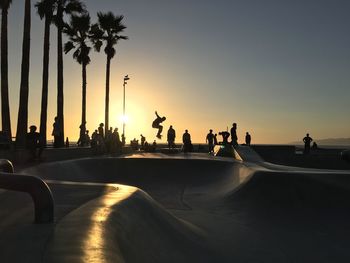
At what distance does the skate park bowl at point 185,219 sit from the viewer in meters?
4.46

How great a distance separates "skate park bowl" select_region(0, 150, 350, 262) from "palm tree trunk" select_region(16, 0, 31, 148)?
992 centimetres

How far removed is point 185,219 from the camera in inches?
376

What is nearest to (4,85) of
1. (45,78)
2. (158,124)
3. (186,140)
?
(45,78)

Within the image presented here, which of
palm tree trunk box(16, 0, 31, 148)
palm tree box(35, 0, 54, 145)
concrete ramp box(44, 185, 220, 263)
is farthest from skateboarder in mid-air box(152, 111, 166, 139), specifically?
concrete ramp box(44, 185, 220, 263)

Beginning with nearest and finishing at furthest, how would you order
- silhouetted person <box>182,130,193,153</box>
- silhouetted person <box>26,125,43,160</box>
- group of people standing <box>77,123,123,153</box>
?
silhouetted person <box>26,125,43,160</box>, group of people standing <box>77,123,123,153</box>, silhouetted person <box>182,130,193,153</box>

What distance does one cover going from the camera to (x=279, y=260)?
7.43 meters

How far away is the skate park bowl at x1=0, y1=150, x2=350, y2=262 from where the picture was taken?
4.46 m

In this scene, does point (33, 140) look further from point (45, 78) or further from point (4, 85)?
point (45, 78)

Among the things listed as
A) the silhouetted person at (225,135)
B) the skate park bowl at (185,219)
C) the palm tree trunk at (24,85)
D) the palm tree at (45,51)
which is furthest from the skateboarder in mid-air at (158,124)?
the skate park bowl at (185,219)

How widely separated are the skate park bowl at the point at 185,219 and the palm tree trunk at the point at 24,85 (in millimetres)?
9919

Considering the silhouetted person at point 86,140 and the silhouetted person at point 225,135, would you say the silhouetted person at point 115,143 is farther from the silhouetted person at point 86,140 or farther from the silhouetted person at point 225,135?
the silhouetted person at point 86,140

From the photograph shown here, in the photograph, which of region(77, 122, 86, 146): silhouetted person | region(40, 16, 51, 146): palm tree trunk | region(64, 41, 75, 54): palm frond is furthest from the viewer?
region(64, 41, 75, 54): palm frond

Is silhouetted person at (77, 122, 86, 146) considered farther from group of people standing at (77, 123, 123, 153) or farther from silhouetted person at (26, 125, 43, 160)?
silhouetted person at (26, 125, 43, 160)

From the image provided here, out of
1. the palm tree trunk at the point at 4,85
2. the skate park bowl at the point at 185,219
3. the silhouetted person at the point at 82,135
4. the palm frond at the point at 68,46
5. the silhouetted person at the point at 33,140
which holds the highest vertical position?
the palm frond at the point at 68,46
